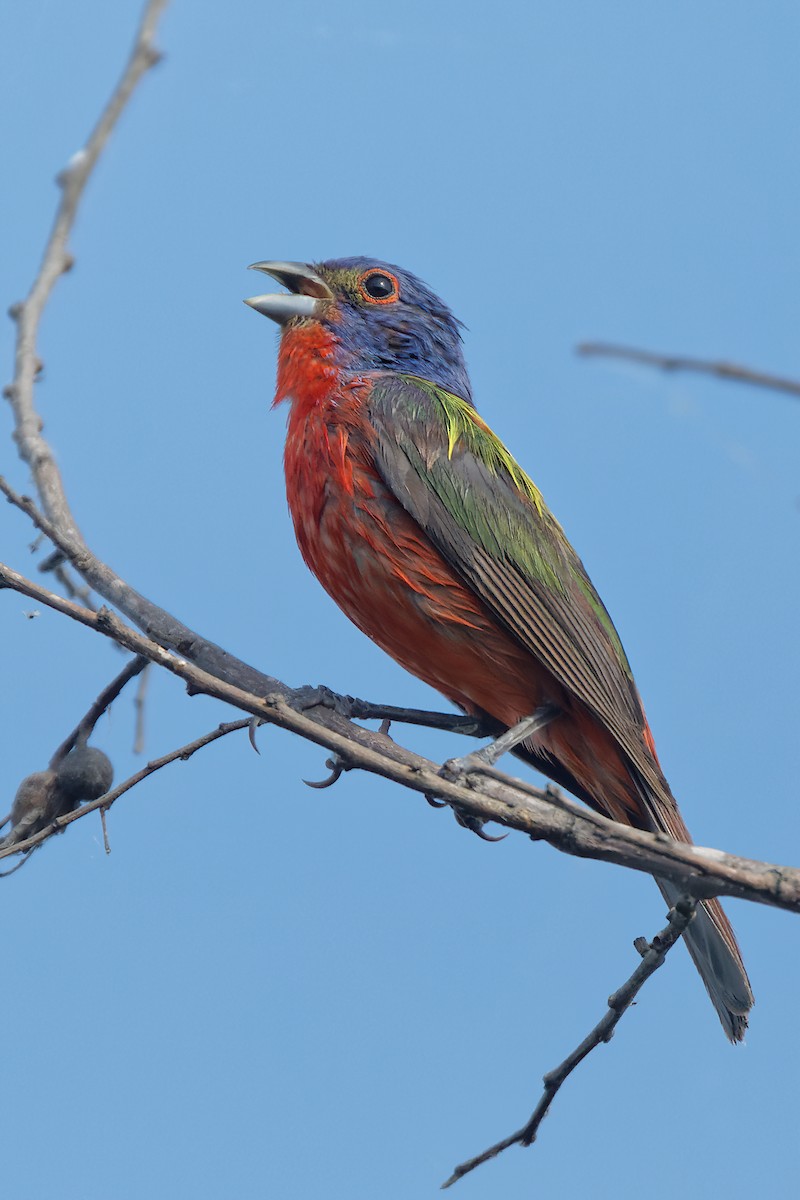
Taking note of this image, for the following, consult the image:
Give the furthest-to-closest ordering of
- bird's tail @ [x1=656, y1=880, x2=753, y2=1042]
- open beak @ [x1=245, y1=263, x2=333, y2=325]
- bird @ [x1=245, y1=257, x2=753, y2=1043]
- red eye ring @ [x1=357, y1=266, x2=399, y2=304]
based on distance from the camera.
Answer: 1. red eye ring @ [x1=357, y1=266, x2=399, y2=304]
2. open beak @ [x1=245, y1=263, x2=333, y2=325]
3. bird @ [x1=245, y1=257, x2=753, y2=1043]
4. bird's tail @ [x1=656, y1=880, x2=753, y2=1042]

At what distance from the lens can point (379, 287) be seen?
489 centimetres

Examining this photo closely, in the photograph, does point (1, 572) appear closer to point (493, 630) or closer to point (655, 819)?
point (493, 630)

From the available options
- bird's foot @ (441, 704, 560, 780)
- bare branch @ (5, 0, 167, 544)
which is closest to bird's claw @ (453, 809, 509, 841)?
bird's foot @ (441, 704, 560, 780)

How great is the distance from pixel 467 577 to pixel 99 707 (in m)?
1.28

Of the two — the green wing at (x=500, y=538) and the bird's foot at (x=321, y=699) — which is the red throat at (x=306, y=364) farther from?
the bird's foot at (x=321, y=699)

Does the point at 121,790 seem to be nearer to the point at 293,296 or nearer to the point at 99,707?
the point at 99,707

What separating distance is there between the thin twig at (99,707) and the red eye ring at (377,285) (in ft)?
6.82

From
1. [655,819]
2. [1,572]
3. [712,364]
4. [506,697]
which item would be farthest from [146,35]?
[655,819]

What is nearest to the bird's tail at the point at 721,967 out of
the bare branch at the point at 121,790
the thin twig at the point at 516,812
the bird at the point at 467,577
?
the bird at the point at 467,577

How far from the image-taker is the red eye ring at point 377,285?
16.0 feet

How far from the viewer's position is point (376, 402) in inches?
168

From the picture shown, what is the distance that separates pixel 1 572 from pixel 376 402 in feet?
6.09

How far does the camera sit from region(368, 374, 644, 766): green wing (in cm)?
407

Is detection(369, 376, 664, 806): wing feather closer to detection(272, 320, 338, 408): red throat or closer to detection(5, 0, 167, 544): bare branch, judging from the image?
detection(272, 320, 338, 408): red throat
